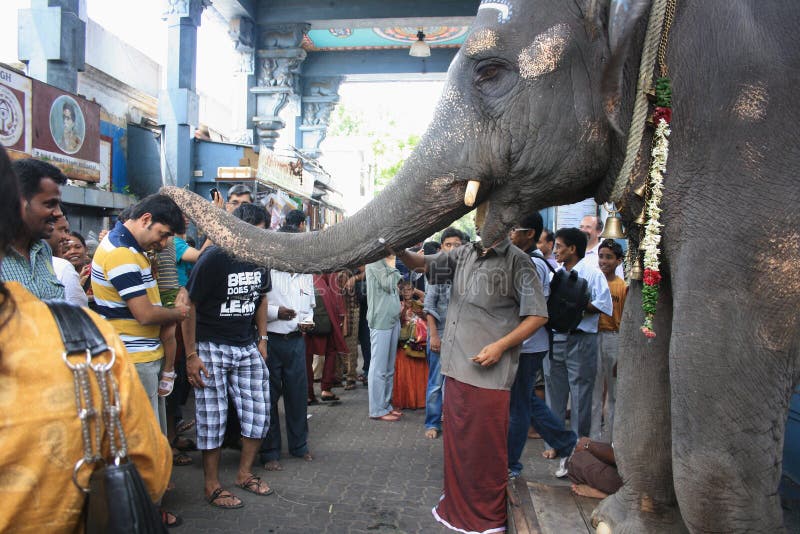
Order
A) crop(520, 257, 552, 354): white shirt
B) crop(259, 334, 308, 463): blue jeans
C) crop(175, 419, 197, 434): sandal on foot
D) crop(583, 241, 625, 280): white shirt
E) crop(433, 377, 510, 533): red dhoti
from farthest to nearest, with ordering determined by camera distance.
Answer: crop(175, 419, 197, 434): sandal on foot < crop(583, 241, 625, 280): white shirt < crop(259, 334, 308, 463): blue jeans < crop(520, 257, 552, 354): white shirt < crop(433, 377, 510, 533): red dhoti

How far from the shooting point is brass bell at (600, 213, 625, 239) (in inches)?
88.4

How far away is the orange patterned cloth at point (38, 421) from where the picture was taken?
1.19 m

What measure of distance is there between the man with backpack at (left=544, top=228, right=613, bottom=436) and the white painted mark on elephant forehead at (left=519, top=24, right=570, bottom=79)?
303 cm

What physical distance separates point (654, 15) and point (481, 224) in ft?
2.99

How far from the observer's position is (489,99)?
222 centimetres

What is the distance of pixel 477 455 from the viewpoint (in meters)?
3.75

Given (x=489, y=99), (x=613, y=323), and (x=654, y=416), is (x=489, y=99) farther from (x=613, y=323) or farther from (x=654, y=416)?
(x=613, y=323)

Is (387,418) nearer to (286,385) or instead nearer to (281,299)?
(286,385)

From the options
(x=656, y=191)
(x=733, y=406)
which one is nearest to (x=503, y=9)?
(x=656, y=191)

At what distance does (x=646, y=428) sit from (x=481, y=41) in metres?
1.57

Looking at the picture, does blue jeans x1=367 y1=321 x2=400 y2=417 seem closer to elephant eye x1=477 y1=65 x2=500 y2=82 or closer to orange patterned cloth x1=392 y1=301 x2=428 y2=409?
orange patterned cloth x1=392 y1=301 x2=428 y2=409

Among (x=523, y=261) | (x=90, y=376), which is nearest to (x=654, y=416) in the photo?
(x=523, y=261)

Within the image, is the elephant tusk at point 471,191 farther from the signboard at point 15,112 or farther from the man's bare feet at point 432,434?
the signboard at point 15,112

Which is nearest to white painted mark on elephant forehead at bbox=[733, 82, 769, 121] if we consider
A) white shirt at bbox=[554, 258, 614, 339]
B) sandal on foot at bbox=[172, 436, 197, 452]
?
white shirt at bbox=[554, 258, 614, 339]
